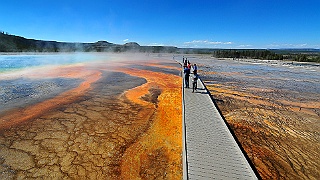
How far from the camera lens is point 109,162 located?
440 centimetres

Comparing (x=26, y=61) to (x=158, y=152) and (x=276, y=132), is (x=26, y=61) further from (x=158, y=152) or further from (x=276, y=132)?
(x=276, y=132)

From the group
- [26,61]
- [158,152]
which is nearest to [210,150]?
[158,152]

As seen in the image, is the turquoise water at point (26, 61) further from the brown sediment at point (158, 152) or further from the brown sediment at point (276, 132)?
the brown sediment at point (276, 132)

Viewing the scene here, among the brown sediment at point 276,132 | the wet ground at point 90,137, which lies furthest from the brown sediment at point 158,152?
the brown sediment at point 276,132

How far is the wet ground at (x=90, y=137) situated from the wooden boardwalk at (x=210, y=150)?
0.47 m

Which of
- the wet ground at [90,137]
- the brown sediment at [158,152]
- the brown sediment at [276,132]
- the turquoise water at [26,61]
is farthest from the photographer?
the turquoise water at [26,61]

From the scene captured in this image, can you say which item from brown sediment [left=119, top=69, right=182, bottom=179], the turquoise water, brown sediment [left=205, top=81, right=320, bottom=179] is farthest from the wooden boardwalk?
the turquoise water

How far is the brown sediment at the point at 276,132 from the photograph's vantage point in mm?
4273

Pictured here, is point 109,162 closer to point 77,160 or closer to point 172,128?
point 77,160

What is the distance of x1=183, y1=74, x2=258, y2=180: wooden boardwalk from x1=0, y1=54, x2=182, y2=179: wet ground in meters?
0.47

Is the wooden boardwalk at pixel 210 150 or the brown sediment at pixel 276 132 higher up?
the wooden boardwalk at pixel 210 150

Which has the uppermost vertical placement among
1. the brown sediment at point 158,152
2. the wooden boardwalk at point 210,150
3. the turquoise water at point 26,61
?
the turquoise water at point 26,61

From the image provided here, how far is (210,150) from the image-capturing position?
13.7 feet

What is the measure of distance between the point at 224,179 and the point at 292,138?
11.8ft
